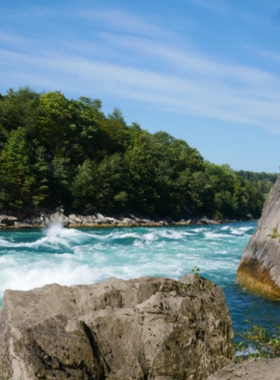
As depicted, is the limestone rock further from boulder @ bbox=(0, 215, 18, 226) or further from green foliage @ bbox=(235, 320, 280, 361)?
boulder @ bbox=(0, 215, 18, 226)

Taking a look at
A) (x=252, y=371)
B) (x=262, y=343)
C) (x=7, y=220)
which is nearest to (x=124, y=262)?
(x=262, y=343)

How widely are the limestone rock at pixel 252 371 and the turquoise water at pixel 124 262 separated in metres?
8.58

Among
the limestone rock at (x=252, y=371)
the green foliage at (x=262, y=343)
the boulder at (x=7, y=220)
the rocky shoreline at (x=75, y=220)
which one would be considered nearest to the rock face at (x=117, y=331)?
the green foliage at (x=262, y=343)

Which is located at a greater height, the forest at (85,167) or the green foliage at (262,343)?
the forest at (85,167)

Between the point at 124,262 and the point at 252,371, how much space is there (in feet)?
65.2

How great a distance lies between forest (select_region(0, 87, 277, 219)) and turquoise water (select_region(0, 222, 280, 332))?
740 inches

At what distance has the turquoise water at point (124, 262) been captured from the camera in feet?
54.9

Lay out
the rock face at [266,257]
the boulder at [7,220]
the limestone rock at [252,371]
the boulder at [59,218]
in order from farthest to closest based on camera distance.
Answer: the boulder at [59,218]
the boulder at [7,220]
the rock face at [266,257]
the limestone rock at [252,371]

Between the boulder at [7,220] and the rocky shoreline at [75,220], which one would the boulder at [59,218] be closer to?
the rocky shoreline at [75,220]

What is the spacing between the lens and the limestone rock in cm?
452

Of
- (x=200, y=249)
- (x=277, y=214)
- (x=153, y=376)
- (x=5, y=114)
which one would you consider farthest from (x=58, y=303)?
(x=5, y=114)

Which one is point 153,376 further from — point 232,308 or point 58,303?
point 232,308

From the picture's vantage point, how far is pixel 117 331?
6.41 meters

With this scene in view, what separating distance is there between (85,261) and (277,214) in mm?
11014
